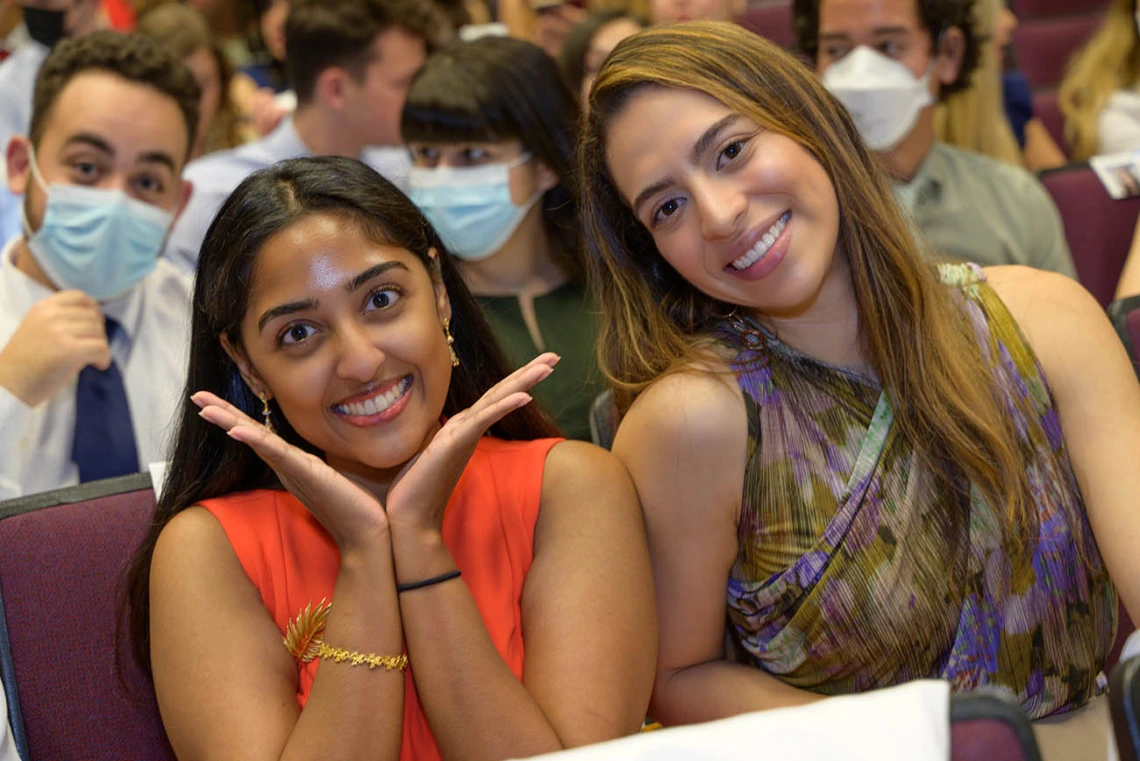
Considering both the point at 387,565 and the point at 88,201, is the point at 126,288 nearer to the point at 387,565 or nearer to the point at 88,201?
the point at 88,201

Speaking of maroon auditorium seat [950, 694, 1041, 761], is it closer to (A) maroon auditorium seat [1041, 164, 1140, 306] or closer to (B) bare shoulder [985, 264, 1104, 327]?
(B) bare shoulder [985, 264, 1104, 327]

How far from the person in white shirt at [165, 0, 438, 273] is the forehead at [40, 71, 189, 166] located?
899 mm

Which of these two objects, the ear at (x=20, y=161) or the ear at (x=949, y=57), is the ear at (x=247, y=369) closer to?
the ear at (x=20, y=161)

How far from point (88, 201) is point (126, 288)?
0.63 ft

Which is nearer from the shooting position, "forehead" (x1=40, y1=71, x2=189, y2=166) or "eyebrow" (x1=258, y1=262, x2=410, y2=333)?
"eyebrow" (x1=258, y1=262, x2=410, y2=333)

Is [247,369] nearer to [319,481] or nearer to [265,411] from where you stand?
[265,411]

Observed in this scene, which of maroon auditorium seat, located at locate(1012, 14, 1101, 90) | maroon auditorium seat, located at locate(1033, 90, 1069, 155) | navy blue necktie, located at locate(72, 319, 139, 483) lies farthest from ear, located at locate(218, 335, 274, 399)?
maroon auditorium seat, located at locate(1012, 14, 1101, 90)

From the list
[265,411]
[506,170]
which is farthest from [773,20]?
[265,411]

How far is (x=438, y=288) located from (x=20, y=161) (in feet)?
4.61

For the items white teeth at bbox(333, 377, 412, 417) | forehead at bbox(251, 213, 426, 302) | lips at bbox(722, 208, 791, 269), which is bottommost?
white teeth at bbox(333, 377, 412, 417)

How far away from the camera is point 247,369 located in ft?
5.60

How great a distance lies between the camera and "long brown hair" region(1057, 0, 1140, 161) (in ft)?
12.0

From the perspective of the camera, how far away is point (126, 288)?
270 centimetres

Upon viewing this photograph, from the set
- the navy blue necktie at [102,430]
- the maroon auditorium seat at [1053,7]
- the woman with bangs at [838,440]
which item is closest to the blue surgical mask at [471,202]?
the navy blue necktie at [102,430]
